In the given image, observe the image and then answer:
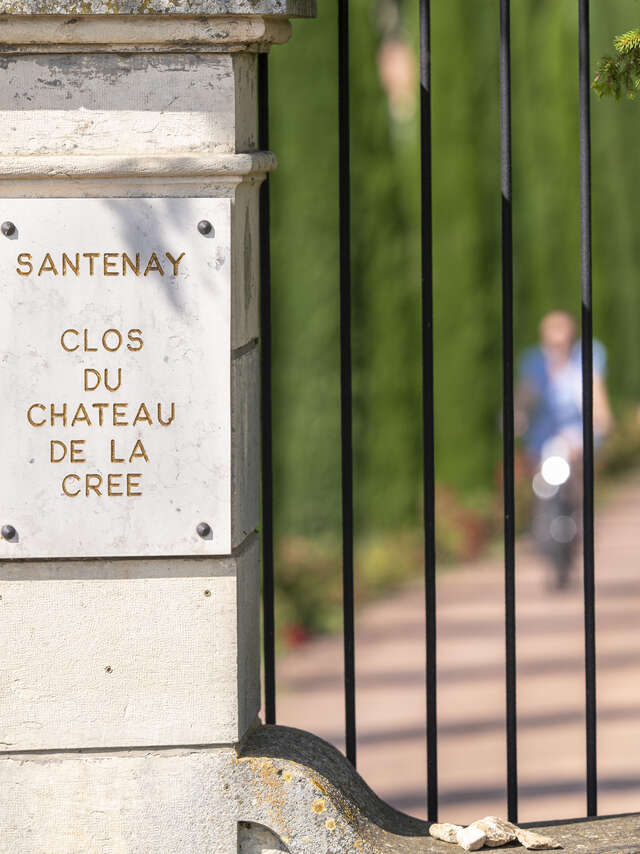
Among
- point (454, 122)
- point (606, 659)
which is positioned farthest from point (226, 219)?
point (454, 122)

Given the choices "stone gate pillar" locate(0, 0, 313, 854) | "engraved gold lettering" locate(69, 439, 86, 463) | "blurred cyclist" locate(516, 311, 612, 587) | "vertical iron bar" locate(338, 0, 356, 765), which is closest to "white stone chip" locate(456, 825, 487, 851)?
"vertical iron bar" locate(338, 0, 356, 765)

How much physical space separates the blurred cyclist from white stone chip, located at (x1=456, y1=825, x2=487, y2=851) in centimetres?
668

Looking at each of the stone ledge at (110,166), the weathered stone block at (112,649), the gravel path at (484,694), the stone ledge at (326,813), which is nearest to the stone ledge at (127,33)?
the stone ledge at (110,166)

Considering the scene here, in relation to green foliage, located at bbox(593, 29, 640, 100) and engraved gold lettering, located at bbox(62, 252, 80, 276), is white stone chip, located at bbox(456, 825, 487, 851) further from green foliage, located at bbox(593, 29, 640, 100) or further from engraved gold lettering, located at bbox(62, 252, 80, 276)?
green foliage, located at bbox(593, 29, 640, 100)

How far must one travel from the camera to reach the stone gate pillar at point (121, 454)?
2.92 metres

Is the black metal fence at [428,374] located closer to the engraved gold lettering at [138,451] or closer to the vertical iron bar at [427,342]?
the vertical iron bar at [427,342]

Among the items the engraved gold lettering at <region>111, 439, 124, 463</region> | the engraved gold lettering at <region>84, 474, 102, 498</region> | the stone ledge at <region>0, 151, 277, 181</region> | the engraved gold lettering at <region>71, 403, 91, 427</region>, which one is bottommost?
the engraved gold lettering at <region>84, 474, 102, 498</region>

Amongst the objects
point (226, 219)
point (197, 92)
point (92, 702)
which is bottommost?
point (92, 702)

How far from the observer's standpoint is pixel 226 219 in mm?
2943

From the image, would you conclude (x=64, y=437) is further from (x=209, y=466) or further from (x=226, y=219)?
(x=226, y=219)

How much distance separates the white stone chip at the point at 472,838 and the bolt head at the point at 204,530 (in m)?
0.84

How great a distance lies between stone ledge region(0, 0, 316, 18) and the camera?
9.29 feet

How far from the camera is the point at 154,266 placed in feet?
9.68

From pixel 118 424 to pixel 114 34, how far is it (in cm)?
76
